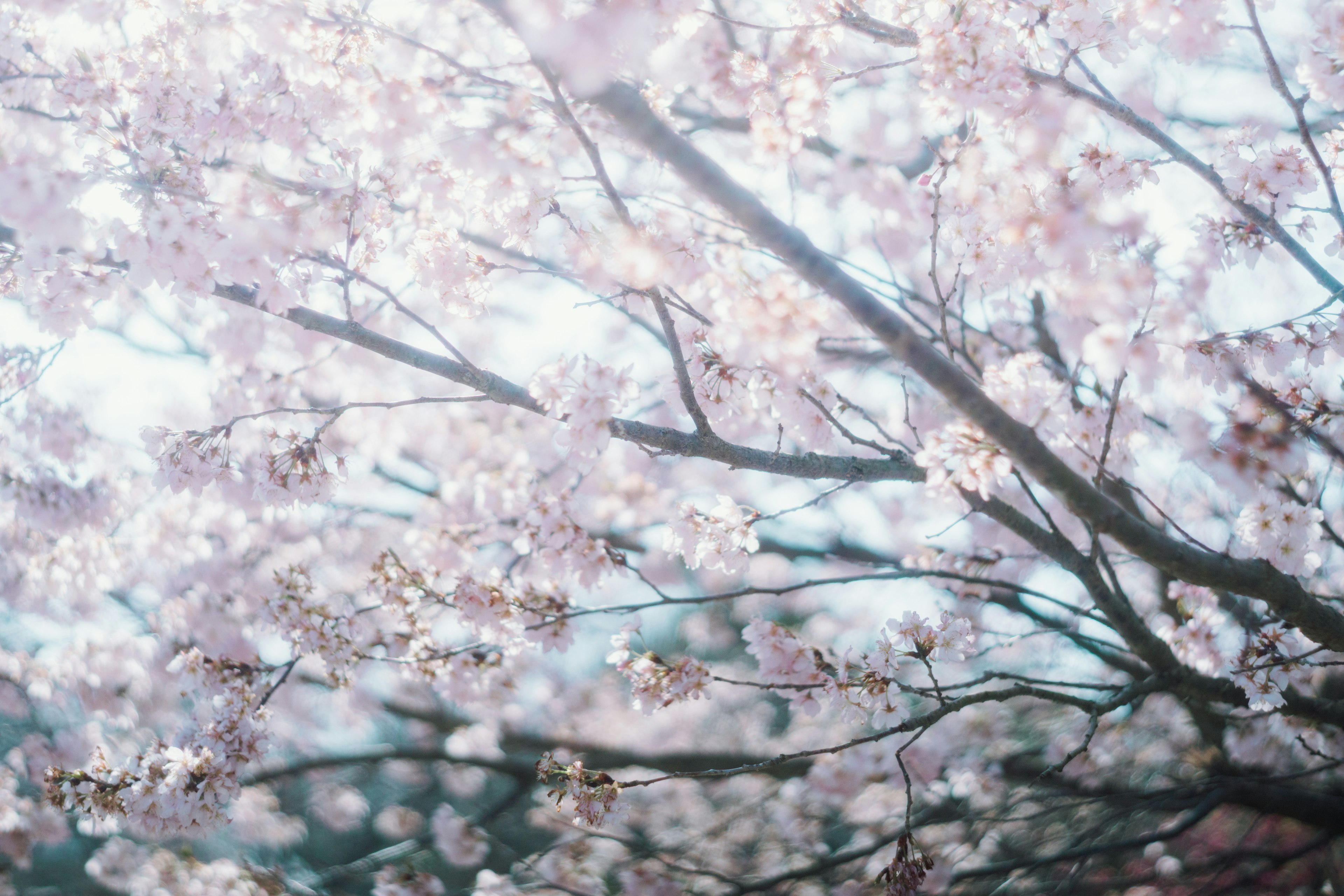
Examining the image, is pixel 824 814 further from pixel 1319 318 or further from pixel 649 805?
pixel 1319 318

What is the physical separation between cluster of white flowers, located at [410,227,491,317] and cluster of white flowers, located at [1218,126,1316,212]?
2.72 m

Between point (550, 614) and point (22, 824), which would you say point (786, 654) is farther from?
point (22, 824)

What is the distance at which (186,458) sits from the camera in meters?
2.45

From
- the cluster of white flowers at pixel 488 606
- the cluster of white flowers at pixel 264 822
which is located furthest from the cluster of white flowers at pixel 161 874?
the cluster of white flowers at pixel 488 606

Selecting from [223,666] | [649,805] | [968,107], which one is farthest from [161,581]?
[968,107]

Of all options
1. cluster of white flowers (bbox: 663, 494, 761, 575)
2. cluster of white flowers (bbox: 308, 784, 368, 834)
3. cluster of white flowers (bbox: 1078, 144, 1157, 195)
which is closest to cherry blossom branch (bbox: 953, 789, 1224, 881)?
cluster of white flowers (bbox: 663, 494, 761, 575)

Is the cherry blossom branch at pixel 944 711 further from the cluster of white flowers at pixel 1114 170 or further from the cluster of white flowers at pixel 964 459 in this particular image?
the cluster of white flowers at pixel 1114 170

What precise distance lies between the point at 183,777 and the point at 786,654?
2.56 metres

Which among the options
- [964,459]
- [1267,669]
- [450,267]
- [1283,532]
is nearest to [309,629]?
[450,267]

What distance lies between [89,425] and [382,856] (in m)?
4.45

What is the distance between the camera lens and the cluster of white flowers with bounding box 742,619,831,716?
9.86 feet

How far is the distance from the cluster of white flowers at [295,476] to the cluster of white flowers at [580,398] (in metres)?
0.92

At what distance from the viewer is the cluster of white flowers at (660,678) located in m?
2.95

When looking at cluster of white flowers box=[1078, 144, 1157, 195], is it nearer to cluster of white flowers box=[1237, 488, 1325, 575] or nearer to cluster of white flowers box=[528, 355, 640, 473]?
cluster of white flowers box=[1237, 488, 1325, 575]
